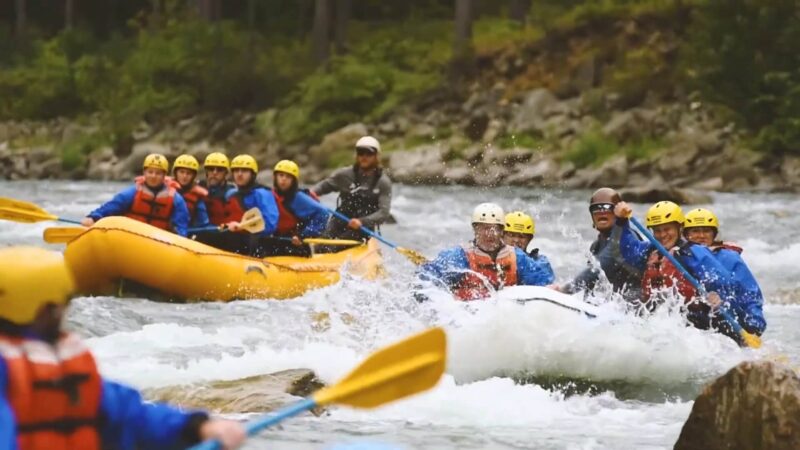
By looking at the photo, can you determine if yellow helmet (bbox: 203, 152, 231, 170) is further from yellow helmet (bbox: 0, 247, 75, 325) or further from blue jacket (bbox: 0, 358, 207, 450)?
yellow helmet (bbox: 0, 247, 75, 325)

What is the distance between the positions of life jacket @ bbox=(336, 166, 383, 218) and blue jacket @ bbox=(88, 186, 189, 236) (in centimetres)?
149

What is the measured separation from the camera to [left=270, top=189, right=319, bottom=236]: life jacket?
1084 cm

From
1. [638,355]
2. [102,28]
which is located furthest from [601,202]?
[102,28]

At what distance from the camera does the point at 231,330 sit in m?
8.76

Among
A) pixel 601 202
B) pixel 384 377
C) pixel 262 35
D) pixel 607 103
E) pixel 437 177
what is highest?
pixel 262 35

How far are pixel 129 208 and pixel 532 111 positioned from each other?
14.4 m

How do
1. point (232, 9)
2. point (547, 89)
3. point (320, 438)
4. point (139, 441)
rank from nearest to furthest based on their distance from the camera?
point (139, 441)
point (320, 438)
point (547, 89)
point (232, 9)

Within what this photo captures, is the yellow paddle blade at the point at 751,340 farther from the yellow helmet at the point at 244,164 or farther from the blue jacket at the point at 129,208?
the blue jacket at the point at 129,208

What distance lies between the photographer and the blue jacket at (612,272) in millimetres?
7664

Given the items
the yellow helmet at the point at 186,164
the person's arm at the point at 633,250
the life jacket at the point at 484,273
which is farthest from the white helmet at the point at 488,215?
the yellow helmet at the point at 186,164

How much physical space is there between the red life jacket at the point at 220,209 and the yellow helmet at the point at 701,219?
4.31 m

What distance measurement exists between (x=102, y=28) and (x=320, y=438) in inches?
1480

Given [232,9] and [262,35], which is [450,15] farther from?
[232,9]

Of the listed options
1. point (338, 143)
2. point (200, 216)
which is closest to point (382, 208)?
point (200, 216)
